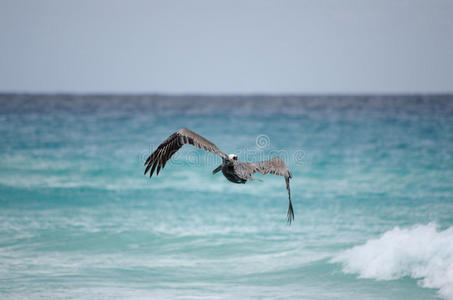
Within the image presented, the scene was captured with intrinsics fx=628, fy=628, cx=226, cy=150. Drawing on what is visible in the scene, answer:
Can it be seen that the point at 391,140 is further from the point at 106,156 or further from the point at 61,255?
the point at 61,255

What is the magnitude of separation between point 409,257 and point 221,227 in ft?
16.7

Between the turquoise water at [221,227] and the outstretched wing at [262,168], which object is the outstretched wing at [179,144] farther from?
the turquoise water at [221,227]

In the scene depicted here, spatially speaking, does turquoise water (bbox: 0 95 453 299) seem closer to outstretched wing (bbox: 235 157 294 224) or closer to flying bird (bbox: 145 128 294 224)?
flying bird (bbox: 145 128 294 224)

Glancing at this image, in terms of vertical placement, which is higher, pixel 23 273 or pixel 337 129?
pixel 337 129

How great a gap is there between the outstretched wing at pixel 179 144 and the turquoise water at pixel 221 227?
12.3 ft

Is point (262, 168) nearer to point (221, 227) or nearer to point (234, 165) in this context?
point (234, 165)

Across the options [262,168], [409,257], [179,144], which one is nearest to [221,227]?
[409,257]

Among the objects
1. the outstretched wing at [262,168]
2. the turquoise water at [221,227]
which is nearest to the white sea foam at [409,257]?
the turquoise water at [221,227]

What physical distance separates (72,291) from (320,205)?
877cm

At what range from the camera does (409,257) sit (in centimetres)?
1334

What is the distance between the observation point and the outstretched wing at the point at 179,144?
7910 millimetres

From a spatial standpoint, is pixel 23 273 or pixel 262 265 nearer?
pixel 23 273

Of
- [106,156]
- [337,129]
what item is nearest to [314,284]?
[106,156]

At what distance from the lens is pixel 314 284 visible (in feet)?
40.9
